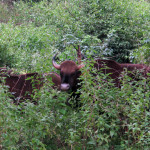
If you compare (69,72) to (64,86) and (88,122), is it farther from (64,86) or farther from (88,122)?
(88,122)

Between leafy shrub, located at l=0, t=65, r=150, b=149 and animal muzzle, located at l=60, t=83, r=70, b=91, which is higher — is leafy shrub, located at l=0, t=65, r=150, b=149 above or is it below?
above

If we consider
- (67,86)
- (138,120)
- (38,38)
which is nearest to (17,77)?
(67,86)

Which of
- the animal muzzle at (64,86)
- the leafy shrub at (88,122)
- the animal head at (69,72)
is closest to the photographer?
the leafy shrub at (88,122)

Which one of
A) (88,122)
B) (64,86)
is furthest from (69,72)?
(88,122)

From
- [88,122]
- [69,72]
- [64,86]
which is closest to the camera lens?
[88,122]

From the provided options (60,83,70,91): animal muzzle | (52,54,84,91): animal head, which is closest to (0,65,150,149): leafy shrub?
(60,83,70,91): animal muzzle

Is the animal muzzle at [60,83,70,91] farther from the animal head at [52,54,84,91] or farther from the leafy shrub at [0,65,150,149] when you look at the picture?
the leafy shrub at [0,65,150,149]

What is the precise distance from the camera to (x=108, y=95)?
173 inches

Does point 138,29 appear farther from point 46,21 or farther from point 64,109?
point 64,109

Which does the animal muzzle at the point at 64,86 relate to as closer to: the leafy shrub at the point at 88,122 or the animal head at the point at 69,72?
the animal head at the point at 69,72

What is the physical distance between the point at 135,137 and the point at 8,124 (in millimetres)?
1675

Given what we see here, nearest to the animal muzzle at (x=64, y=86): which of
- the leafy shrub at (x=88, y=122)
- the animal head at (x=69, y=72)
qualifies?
the animal head at (x=69, y=72)

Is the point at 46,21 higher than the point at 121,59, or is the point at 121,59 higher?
the point at 46,21

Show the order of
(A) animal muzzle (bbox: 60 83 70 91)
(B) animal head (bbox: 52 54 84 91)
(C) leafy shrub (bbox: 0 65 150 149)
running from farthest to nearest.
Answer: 1. (B) animal head (bbox: 52 54 84 91)
2. (A) animal muzzle (bbox: 60 83 70 91)
3. (C) leafy shrub (bbox: 0 65 150 149)
